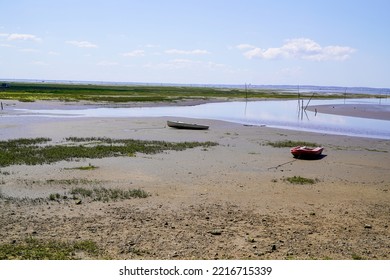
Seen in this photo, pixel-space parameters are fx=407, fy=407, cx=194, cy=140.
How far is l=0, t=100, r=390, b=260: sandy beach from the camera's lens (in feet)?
29.5

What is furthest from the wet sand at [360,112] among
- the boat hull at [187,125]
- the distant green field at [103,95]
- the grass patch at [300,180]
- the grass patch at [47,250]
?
the grass patch at [47,250]

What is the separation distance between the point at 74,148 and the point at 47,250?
14558 mm

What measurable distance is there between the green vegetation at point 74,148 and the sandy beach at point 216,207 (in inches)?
45.7

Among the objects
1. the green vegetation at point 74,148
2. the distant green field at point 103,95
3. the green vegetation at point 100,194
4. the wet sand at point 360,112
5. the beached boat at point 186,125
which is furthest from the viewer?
the distant green field at point 103,95

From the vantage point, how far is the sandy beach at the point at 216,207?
898 cm

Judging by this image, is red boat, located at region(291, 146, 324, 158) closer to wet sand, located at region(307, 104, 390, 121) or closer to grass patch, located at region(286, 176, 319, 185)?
grass patch, located at region(286, 176, 319, 185)

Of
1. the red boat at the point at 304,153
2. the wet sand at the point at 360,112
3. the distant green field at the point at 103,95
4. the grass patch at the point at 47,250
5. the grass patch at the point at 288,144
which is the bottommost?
the grass patch at the point at 47,250

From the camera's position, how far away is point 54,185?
14.3m

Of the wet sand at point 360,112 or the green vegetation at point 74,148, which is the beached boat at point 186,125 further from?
the wet sand at point 360,112

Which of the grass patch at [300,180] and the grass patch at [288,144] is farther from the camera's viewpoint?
the grass patch at [288,144]

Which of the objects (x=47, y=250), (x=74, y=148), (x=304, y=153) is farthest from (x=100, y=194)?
(x=304, y=153)

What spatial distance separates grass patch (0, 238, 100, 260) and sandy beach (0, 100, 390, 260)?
24cm

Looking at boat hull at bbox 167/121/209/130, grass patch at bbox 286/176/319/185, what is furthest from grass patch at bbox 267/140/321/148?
grass patch at bbox 286/176/319/185
